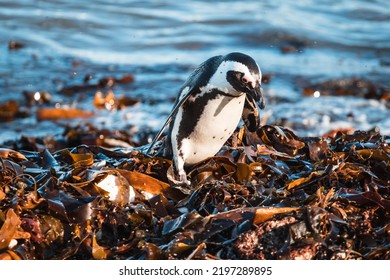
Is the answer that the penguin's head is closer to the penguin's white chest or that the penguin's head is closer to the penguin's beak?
the penguin's beak

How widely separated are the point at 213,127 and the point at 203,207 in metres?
0.55

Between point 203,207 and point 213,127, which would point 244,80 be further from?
point 203,207

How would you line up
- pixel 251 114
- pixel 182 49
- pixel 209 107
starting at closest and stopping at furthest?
pixel 209 107, pixel 251 114, pixel 182 49

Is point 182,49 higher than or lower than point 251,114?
lower

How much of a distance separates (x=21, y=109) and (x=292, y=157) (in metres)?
5.70

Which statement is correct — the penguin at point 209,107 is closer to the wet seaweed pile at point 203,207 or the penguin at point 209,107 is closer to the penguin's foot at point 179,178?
the penguin's foot at point 179,178

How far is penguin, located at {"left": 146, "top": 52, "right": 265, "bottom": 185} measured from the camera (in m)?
4.23

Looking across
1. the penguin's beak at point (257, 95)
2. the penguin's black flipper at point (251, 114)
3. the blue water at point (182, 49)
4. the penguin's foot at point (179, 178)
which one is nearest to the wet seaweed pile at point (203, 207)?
the penguin's foot at point (179, 178)

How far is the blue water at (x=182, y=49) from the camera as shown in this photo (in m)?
9.59

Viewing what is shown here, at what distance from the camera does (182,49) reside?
12.9m

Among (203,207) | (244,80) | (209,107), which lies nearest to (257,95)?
(244,80)

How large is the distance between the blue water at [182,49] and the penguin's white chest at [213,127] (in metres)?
4.40

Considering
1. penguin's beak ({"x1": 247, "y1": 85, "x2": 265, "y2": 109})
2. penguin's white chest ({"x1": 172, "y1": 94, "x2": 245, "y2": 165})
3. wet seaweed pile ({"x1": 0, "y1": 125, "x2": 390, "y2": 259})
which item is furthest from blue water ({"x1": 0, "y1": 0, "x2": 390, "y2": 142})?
penguin's beak ({"x1": 247, "y1": 85, "x2": 265, "y2": 109})
